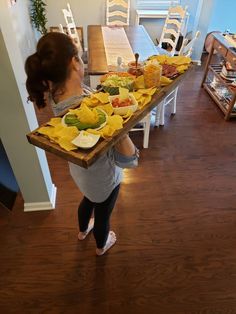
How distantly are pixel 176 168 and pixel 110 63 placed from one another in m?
1.16

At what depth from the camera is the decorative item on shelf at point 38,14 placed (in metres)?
3.61

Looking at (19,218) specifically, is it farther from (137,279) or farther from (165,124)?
(165,124)

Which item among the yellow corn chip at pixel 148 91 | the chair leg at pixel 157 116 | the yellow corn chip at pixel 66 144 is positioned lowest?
the chair leg at pixel 157 116

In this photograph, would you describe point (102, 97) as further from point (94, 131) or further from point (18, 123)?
point (18, 123)

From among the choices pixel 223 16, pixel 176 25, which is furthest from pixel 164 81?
pixel 223 16

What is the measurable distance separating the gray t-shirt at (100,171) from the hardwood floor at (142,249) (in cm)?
64

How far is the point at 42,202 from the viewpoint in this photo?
5.94 ft

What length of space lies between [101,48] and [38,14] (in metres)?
1.91

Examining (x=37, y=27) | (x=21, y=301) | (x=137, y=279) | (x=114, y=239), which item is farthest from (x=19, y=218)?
(x=37, y=27)

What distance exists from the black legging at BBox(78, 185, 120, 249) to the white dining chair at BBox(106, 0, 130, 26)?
341cm

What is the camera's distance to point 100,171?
104 centimetres

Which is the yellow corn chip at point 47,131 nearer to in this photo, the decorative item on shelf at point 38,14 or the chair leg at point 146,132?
the chair leg at point 146,132

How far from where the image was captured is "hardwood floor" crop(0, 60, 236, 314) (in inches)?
54.8

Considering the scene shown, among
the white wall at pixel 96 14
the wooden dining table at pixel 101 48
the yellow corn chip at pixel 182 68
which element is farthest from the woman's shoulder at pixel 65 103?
the white wall at pixel 96 14
